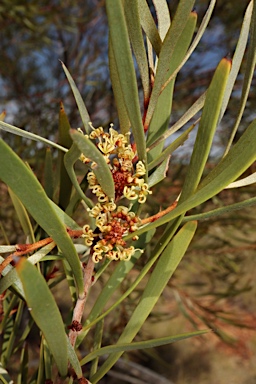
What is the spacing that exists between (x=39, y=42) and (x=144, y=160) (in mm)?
1070

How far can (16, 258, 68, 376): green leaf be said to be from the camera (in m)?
0.14

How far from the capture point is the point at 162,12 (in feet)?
0.75

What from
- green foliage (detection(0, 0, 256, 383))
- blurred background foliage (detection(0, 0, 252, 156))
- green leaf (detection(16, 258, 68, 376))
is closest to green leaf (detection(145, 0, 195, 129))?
green foliage (detection(0, 0, 256, 383))

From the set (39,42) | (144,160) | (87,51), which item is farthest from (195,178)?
(87,51)

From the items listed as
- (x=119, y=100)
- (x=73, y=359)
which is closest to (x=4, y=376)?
(x=73, y=359)

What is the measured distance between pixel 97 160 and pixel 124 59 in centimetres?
4

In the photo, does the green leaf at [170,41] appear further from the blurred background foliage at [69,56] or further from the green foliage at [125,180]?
the blurred background foliage at [69,56]

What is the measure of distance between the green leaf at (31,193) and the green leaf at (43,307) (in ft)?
0.09

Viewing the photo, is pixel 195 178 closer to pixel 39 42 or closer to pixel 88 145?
pixel 88 145

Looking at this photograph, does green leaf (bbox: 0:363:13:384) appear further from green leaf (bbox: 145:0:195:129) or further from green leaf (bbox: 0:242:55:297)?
green leaf (bbox: 145:0:195:129)

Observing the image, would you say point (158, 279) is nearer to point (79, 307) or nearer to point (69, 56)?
point (79, 307)

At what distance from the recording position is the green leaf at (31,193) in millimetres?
148

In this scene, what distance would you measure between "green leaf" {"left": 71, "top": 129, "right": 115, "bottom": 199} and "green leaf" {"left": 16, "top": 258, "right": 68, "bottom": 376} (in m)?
0.05

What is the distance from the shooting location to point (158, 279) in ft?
0.70
